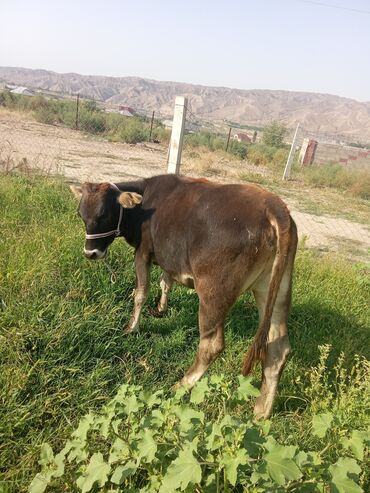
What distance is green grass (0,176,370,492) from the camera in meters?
2.84

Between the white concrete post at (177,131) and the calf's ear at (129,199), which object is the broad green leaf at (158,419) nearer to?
→ the calf's ear at (129,199)

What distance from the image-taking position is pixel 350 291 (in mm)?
5359

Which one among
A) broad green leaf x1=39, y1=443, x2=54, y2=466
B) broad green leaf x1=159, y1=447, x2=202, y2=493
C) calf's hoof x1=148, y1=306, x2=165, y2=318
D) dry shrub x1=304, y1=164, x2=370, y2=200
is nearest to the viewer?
broad green leaf x1=159, y1=447, x2=202, y2=493

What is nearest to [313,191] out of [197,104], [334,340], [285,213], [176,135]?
[176,135]

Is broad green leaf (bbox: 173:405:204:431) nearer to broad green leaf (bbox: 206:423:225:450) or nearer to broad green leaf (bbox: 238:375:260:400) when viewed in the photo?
broad green leaf (bbox: 206:423:225:450)

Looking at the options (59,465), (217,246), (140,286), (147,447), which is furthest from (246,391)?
(140,286)

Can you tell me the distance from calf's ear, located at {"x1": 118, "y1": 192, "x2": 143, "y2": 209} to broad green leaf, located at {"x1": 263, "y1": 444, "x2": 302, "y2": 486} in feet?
8.13

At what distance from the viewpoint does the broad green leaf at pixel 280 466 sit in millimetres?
1688

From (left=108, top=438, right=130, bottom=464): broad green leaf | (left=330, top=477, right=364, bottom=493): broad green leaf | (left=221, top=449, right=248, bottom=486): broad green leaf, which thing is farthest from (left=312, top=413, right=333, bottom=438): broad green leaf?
(left=108, top=438, right=130, bottom=464): broad green leaf

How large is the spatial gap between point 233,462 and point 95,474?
68 cm

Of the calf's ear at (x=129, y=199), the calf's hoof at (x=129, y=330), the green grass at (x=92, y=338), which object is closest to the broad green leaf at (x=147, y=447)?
the green grass at (x=92, y=338)

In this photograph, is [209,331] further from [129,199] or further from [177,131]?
[177,131]

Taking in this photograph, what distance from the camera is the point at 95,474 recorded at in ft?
6.42

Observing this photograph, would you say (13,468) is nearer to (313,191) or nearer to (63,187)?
(63,187)
